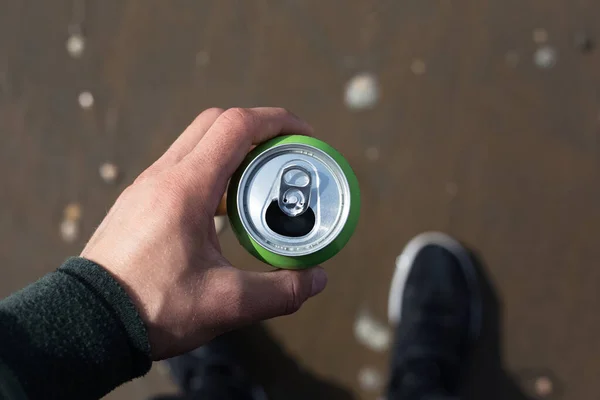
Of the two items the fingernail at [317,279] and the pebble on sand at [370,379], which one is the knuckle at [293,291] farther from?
the pebble on sand at [370,379]

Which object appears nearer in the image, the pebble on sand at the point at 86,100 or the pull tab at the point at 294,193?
the pull tab at the point at 294,193

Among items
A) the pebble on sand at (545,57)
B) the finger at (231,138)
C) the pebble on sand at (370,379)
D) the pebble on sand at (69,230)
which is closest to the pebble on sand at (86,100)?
the pebble on sand at (69,230)

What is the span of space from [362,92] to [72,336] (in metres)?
1.57

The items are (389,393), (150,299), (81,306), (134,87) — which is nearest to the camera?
(81,306)

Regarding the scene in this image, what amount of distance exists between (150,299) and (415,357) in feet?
4.36

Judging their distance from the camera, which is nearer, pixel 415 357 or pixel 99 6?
pixel 415 357

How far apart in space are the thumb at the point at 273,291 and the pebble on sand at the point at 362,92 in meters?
1.08

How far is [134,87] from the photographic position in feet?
7.63

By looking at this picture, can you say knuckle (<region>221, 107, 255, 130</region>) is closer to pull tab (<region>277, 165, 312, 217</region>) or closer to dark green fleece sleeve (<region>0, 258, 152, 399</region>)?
pull tab (<region>277, 165, 312, 217</region>)

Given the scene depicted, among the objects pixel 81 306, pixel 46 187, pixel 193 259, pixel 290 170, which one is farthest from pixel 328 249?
pixel 46 187

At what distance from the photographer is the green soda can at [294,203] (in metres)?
1.23

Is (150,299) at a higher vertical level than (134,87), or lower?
lower

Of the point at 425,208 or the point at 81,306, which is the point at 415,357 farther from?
the point at 81,306

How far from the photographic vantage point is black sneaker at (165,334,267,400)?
211 centimetres
